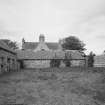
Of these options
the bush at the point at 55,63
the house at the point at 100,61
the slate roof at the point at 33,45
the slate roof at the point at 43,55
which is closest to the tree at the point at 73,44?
the slate roof at the point at 33,45

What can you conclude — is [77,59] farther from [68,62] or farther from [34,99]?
[34,99]

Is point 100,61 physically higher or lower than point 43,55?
lower

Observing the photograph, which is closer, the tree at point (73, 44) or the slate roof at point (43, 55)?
the slate roof at point (43, 55)

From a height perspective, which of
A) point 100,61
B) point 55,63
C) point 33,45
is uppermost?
point 33,45

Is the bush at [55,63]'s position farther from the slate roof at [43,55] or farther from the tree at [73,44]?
the tree at [73,44]

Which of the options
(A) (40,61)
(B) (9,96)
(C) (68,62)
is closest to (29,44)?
(A) (40,61)

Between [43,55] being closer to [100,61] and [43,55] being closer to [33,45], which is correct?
[33,45]

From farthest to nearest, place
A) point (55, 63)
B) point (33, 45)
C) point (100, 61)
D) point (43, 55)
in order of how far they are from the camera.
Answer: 1. point (33, 45)
2. point (100, 61)
3. point (43, 55)
4. point (55, 63)

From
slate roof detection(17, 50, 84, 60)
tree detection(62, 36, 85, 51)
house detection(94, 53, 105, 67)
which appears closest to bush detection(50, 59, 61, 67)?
slate roof detection(17, 50, 84, 60)

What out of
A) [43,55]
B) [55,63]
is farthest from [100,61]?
[43,55]

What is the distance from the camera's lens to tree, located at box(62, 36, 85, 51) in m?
56.4

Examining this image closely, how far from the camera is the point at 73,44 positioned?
56469 millimetres

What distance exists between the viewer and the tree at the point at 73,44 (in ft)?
185

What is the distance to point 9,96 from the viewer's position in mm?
6766
